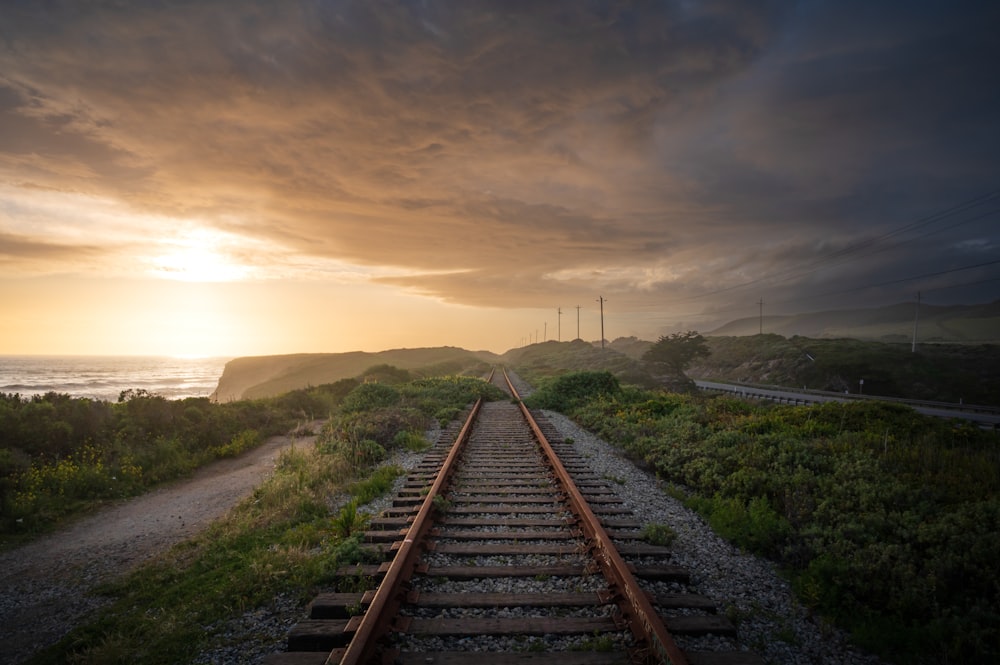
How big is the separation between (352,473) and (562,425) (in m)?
8.32

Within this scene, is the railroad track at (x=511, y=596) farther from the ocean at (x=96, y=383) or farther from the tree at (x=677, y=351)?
the tree at (x=677, y=351)

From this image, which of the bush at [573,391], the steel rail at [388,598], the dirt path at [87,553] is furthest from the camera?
the bush at [573,391]

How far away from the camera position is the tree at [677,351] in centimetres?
5259

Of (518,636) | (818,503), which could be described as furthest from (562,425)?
(518,636)

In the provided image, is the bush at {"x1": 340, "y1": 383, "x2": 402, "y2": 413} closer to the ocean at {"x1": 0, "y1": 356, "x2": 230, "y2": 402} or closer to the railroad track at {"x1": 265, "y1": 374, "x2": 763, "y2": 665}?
the ocean at {"x1": 0, "y1": 356, "x2": 230, "y2": 402}

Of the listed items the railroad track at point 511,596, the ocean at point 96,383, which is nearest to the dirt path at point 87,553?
the railroad track at point 511,596

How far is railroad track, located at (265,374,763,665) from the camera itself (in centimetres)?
375

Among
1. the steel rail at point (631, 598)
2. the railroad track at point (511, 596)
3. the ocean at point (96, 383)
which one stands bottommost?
the ocean at point (96, 383)

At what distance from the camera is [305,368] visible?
86.2 metres

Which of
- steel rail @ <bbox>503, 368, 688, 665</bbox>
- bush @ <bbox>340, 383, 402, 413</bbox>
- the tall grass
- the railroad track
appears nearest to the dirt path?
the railroad track

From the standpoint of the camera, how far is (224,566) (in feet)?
19.3

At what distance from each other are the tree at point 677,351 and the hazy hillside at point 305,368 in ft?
69.8

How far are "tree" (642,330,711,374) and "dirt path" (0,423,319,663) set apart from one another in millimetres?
47247

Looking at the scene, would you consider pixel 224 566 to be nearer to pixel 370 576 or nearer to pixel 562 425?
pixel 370 576
